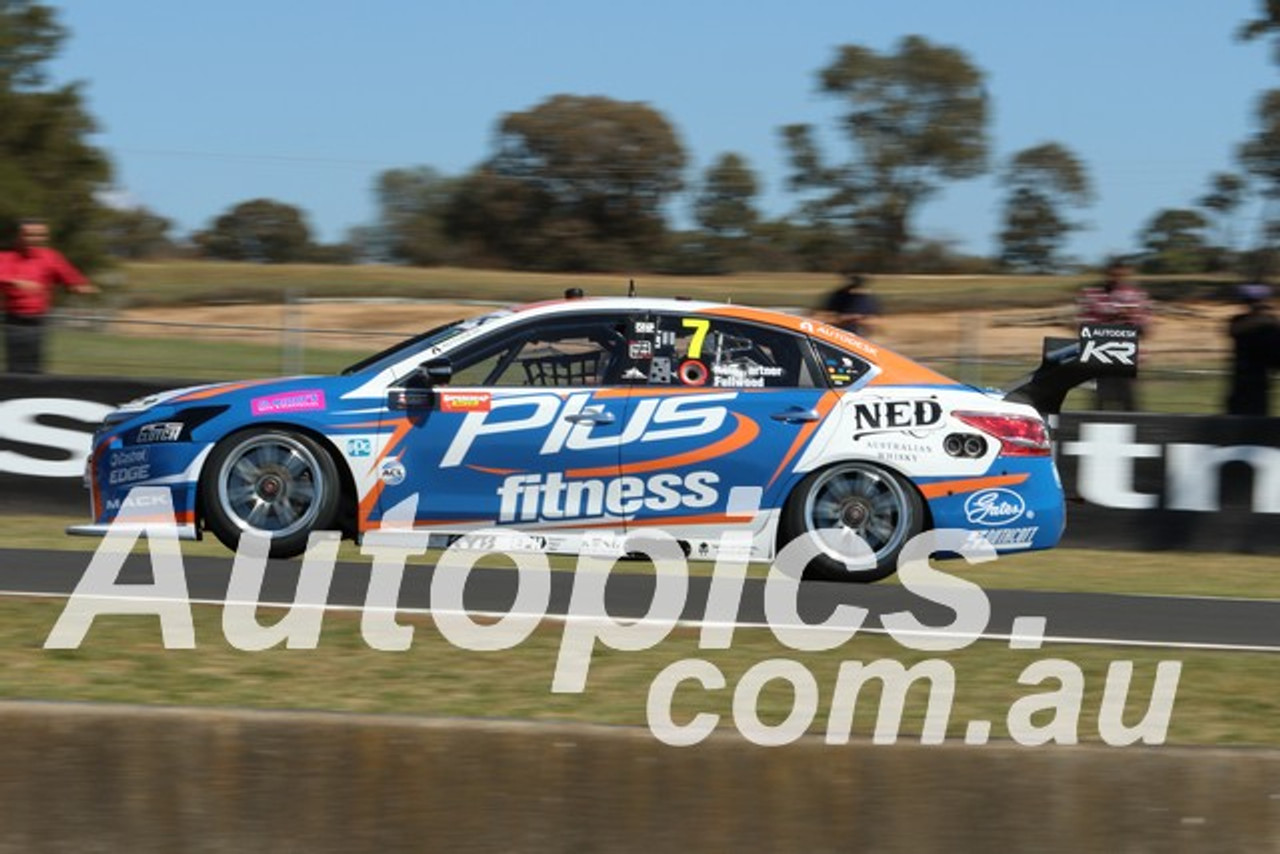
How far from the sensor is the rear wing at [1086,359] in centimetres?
1110

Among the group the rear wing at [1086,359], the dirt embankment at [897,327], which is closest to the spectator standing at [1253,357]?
the dirt embankment at [897,327]

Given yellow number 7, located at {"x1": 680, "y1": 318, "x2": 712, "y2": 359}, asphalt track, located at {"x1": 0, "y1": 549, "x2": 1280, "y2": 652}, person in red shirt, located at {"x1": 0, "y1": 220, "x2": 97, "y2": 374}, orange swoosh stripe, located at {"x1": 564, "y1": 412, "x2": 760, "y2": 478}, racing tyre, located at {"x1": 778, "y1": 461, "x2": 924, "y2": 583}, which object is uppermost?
person in red shirt, located at {"x1": 0, "y1": 220, "x2": 97, "y2": 374}

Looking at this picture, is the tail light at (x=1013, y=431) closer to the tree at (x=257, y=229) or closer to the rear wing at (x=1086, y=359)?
the rear wing at (x=1086, y=359)

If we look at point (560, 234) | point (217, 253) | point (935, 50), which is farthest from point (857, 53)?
point (217, 253)

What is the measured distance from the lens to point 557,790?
4172mm

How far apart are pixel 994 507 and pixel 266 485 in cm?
357

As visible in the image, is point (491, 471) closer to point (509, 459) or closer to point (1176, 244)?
point (509, 459)

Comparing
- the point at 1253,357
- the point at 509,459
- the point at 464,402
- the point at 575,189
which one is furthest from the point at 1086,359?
the point at 575,189

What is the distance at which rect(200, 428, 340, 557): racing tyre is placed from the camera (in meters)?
9.35

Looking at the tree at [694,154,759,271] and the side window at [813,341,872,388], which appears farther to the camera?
the tree at [694,154,759,271]

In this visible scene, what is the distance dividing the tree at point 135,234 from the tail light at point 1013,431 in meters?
29.7

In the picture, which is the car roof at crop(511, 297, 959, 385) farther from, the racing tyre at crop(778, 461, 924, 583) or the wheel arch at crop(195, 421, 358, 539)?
the wheel arch at crop(195, 421, 358, 539)

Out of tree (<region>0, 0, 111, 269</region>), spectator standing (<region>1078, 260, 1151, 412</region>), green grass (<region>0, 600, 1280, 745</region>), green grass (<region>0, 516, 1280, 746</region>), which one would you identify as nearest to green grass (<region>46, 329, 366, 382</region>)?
spectator standing (<region>1078, 260, 1151, 412</region>)

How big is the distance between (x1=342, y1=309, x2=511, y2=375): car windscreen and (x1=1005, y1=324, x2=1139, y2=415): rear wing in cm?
321
